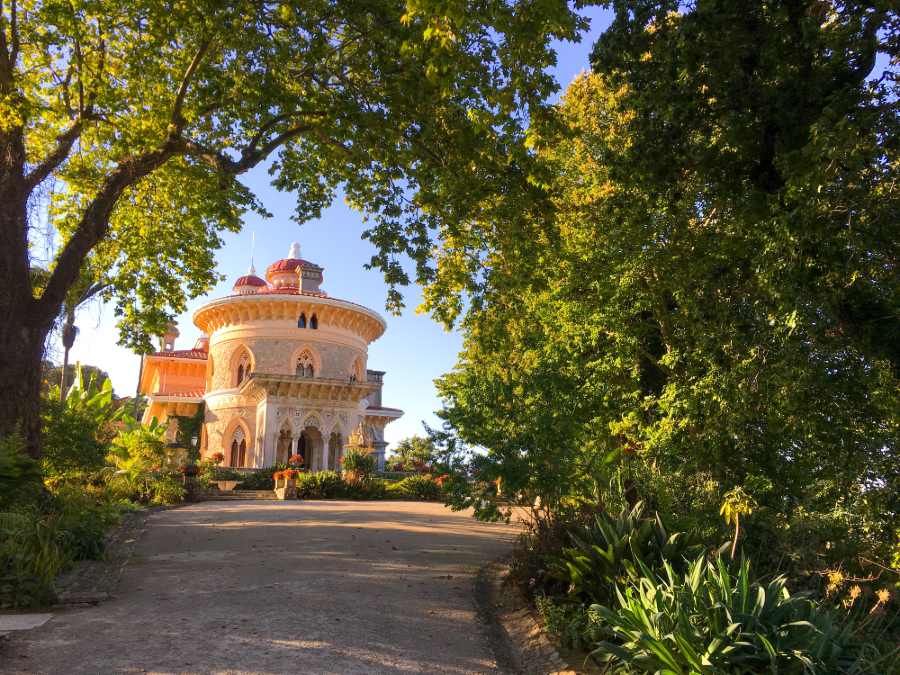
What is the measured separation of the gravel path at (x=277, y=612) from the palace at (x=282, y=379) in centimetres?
2016

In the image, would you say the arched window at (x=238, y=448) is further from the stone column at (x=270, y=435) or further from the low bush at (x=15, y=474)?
the low bush at (x=15, y=474)

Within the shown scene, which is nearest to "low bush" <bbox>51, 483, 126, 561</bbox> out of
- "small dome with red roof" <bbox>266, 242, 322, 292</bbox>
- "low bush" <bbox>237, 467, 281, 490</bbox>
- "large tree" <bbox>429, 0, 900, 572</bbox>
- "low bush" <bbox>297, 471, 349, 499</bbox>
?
"large tree" <bbox>429, 0, 900, 572</bbox>

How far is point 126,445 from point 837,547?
18.5 meters

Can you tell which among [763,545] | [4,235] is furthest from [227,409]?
[763,545]

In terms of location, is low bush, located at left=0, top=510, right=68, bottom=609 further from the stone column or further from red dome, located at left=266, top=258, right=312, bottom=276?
red dome, located at left=266, top=258, right=312, bottom=276

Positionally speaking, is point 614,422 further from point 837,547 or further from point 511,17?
point 511,17

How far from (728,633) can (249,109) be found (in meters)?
11.2

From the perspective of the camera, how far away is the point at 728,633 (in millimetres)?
3811

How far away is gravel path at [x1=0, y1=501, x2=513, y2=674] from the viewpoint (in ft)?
15.3

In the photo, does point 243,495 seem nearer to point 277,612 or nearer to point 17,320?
point 17,320

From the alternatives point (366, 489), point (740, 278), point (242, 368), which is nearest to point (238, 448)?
point (242, 368)

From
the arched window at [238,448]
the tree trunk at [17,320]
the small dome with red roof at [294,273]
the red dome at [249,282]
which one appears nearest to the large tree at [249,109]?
the tree trunk at [17,320]

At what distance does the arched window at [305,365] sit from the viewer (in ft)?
110

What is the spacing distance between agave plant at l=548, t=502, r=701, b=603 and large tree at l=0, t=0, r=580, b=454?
5044mm
